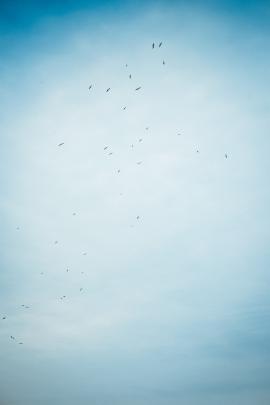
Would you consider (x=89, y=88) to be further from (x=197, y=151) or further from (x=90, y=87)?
(x=197, y=151)

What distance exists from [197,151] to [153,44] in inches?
498

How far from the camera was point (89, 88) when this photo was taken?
21547 mm

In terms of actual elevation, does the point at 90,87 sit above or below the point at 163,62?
below

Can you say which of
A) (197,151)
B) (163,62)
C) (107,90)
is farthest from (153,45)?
(197,151)

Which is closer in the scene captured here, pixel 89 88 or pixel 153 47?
pixel 153 47

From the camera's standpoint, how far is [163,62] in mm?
20984

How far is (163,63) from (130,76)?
120 inches

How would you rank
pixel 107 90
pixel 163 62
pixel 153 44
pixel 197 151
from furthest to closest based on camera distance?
pixel 197 151 < pixel 107 90 < pixel 163 62 < pixel 153 44

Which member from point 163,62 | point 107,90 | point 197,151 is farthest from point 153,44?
point 197,151

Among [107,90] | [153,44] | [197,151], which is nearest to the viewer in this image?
[153,44]

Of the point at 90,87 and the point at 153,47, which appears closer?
the point at 153,47

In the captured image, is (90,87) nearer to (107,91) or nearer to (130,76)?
(107,91)

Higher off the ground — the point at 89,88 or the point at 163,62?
the point at 163,62

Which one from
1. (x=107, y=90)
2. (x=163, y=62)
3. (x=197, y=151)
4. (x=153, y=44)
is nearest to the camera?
(x=153, y=44)
